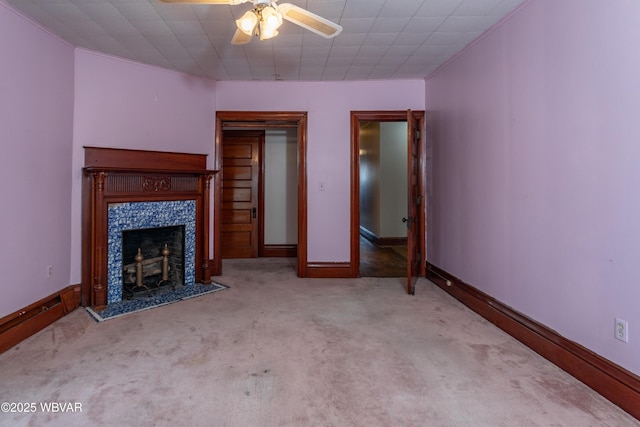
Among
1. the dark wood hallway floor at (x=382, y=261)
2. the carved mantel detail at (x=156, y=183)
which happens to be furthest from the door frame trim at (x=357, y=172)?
the carved mantel detail at (x=156, y=183)

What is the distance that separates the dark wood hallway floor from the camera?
4672 mm

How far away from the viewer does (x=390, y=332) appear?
2688mm

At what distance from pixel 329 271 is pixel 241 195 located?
2.19 meters

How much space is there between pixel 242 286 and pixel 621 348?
3.38 metres

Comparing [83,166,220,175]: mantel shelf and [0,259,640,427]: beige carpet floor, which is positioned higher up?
[83,166,220,175]: mantel shelf

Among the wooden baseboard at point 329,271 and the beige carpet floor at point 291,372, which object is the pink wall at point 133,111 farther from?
the wooden baseboard at point 329,271

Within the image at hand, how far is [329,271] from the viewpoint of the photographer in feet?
14.3

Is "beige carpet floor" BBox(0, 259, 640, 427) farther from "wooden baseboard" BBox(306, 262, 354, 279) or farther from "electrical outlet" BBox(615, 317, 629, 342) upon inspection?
"wooden baseboard" BBox(306, 262, 354, 279)

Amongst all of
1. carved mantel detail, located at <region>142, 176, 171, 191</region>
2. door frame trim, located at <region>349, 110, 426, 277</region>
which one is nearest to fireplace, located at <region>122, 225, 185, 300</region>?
carved mantel detail, located at <region>142, 176, 171, 191</region>

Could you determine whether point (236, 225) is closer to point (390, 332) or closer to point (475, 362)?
point (390, 332)

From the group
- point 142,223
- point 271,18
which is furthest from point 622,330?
point 142,223

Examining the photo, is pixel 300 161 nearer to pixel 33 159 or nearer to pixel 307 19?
pixel 307 19

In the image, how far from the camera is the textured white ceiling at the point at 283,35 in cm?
256

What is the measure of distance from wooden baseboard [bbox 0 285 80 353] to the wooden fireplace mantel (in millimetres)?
128
